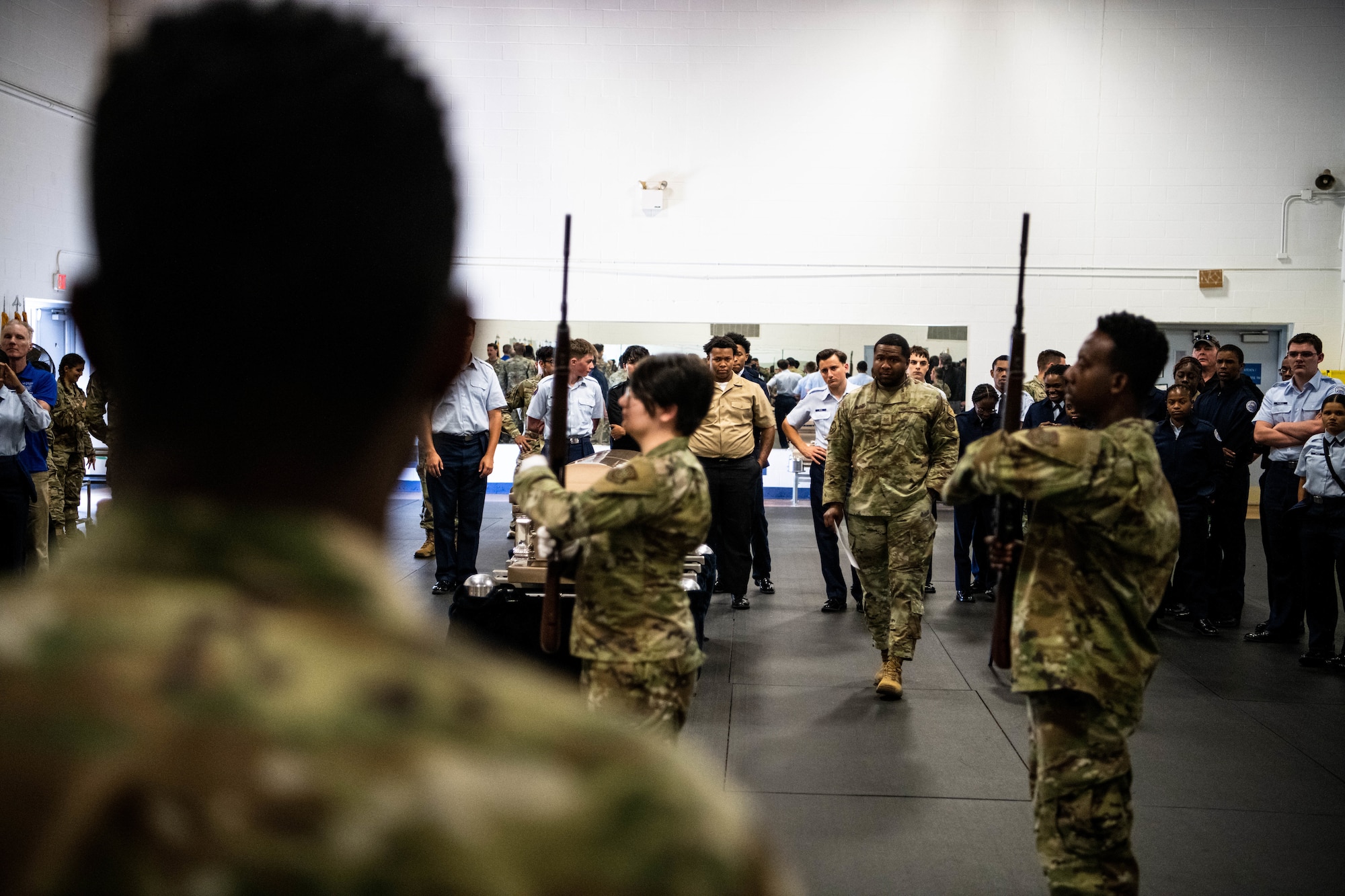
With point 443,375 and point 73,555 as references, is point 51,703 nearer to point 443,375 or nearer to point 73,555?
point 73,555

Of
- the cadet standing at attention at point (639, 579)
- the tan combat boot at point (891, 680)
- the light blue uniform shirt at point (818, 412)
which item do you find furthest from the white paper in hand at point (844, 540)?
the cadet standing at attention at point (639, 579)

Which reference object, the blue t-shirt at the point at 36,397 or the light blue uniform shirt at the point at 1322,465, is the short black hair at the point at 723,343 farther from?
the blue t-shirt at the point at 36,397

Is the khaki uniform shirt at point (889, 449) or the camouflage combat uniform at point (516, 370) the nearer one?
the khaki uniform shirt at point (889, 449)

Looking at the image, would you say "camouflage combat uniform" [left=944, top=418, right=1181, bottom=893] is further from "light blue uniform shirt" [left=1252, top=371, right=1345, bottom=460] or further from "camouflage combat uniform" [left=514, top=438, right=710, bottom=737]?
"light blue uniform shirt" [left=1252, top=371, right=1345, bottom=460]

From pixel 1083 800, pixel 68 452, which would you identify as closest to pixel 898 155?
pixel 68 452

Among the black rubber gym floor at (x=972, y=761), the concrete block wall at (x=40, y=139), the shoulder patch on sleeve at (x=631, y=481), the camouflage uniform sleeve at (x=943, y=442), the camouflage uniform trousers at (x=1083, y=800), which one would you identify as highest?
Answer: the concrete block wall at (x=40, y=139)

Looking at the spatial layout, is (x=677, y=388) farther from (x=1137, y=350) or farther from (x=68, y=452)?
(x=68, y=452)

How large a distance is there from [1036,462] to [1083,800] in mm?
826

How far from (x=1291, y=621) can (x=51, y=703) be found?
283 inches

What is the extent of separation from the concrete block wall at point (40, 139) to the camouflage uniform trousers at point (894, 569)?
849cm

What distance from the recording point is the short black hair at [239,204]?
577 millimetres

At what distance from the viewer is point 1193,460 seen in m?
6.63

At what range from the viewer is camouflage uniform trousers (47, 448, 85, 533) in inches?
277

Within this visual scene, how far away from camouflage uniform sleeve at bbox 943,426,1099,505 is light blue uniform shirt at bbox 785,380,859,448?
4868mm
